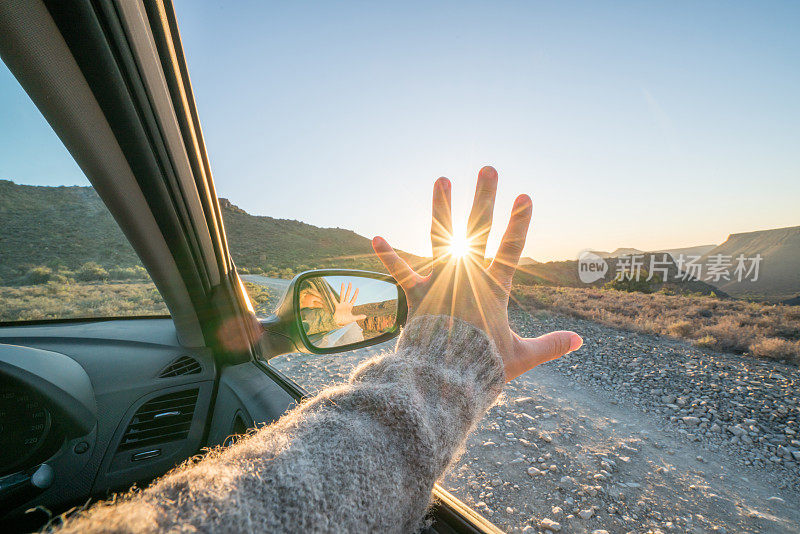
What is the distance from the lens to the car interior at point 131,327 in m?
0.86

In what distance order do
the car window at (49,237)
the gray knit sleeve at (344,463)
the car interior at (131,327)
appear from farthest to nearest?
the car window at (49,237)
the car interior at (131,327)
the gray knit sleeve at (344,463)

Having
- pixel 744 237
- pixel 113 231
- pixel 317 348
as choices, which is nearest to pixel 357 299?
pixel 317 348

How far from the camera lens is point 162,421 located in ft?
4.97

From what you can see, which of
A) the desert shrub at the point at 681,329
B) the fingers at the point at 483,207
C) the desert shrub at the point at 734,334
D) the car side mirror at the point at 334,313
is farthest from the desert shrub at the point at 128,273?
the desert shrub at the point at 681,329

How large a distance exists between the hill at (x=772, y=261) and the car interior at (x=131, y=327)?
38.0 meters

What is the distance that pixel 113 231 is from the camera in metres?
1.33

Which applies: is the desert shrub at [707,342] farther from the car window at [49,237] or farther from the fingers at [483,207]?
the car window at [49,237]

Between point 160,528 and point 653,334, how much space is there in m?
12.7

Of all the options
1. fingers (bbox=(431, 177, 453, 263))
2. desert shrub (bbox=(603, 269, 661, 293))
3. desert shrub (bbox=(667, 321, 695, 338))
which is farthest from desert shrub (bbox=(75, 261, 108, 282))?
desert shrub (bbox=(603, 269, 661, 293))

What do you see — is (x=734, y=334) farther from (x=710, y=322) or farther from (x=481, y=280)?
(x=481, y=280)

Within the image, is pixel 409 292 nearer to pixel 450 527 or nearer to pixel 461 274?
pixel 461 274

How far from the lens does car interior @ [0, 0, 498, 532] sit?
2.81ft

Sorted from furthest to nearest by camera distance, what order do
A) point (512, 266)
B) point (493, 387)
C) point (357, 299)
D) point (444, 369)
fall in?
point (357, 299) < point (512, 266) < point (493, 387) < point (444, 369)

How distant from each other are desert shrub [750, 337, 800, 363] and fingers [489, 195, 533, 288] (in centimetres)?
1024
